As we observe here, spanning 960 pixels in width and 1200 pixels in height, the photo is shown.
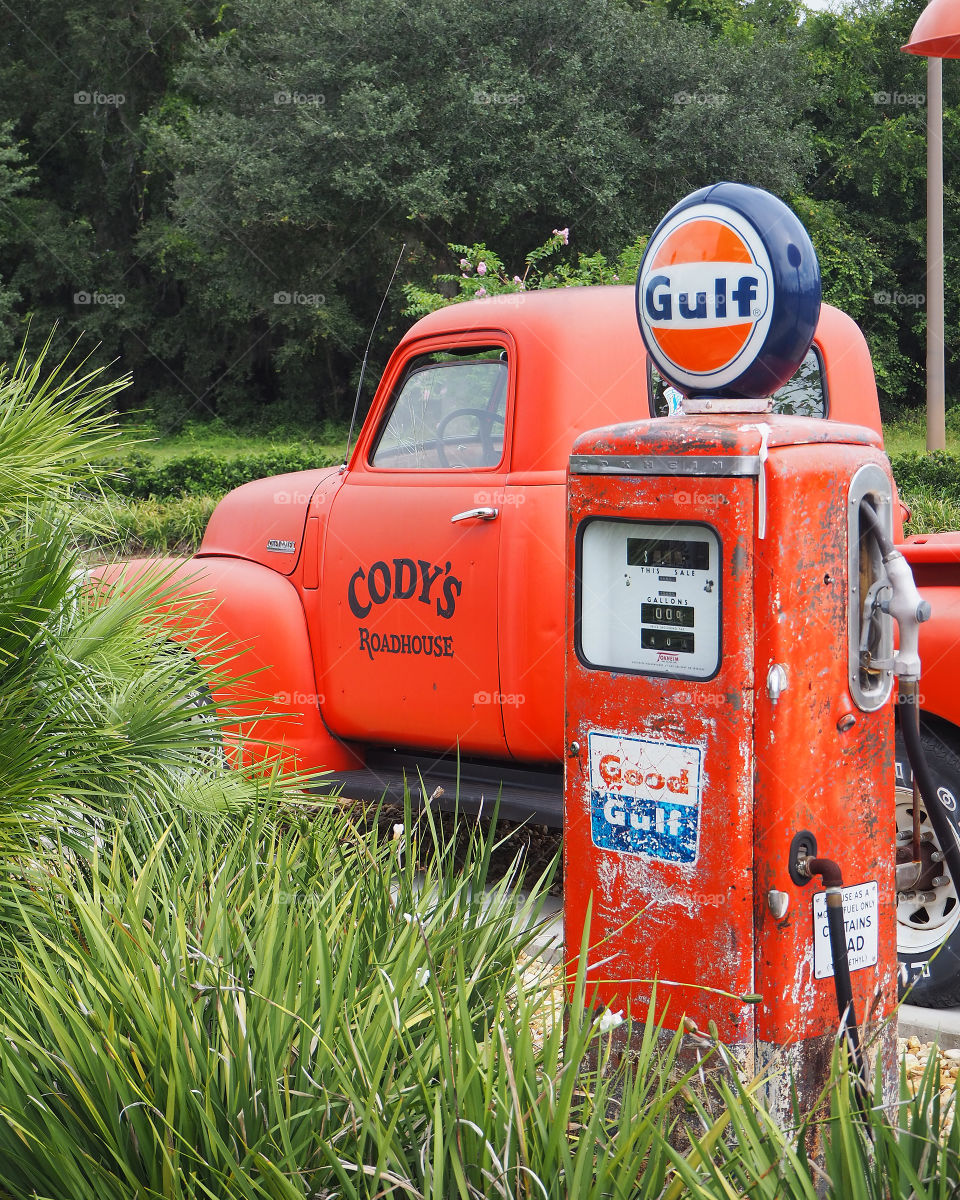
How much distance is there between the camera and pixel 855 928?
9.11ft

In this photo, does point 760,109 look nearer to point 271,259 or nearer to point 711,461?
point 271,259

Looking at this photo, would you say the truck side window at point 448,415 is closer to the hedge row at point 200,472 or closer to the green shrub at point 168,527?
the green shrub at point 168,527

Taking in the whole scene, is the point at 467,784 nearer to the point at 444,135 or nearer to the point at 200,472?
the point at 200,472

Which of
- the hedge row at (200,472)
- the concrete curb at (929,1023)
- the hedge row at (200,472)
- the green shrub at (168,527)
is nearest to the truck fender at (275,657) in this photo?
the concrete curb at (929,1023)

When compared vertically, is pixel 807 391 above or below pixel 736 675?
above

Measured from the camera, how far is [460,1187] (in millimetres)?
1938

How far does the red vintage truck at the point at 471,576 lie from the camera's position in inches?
161

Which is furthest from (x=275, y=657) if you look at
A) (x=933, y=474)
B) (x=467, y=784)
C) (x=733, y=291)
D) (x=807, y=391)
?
(x=933, y=474)

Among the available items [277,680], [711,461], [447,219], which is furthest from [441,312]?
[447,219]

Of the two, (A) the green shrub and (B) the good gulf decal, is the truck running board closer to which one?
(B) the good gulf decal

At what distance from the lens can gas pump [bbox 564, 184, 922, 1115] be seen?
2596 millimetres

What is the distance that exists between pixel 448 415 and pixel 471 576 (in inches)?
30.8

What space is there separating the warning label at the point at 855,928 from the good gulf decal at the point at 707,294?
1185 mm

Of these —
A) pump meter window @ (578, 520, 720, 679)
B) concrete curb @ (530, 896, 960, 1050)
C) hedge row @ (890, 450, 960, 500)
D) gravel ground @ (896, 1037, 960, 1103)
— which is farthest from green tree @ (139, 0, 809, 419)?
pump meter window @ (578, 520, 720, 679)
